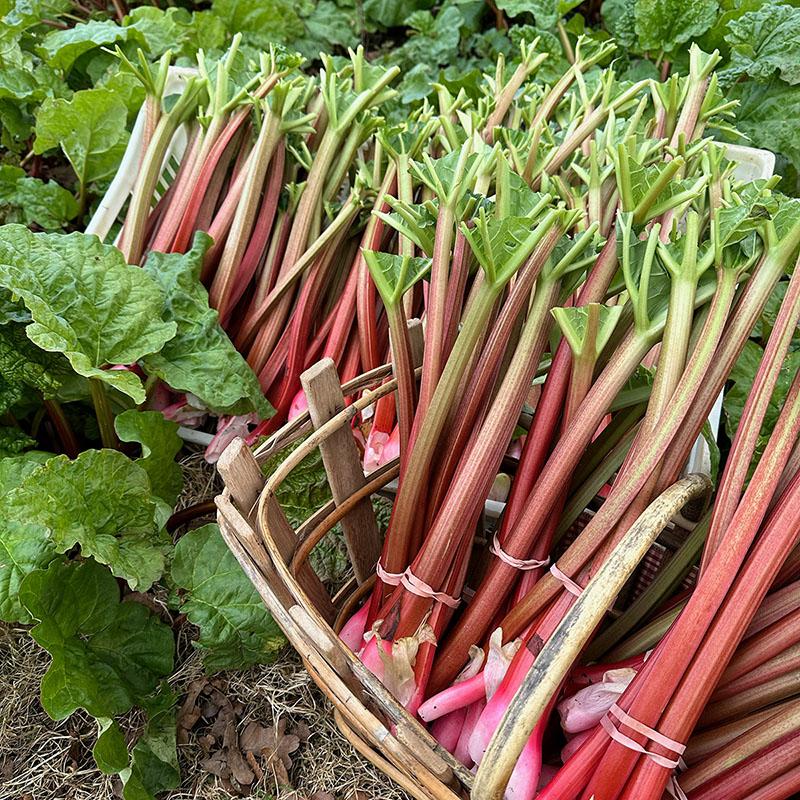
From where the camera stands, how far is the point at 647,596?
97 centimetres

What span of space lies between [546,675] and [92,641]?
0.74 metres

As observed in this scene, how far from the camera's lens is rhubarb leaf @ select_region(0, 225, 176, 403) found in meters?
1.13

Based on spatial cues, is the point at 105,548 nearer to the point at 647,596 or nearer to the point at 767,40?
the point at 647,596

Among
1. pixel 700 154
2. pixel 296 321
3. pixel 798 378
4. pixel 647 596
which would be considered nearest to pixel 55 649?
pixel 296 321

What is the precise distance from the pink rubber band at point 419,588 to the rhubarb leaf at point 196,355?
42 centimetres

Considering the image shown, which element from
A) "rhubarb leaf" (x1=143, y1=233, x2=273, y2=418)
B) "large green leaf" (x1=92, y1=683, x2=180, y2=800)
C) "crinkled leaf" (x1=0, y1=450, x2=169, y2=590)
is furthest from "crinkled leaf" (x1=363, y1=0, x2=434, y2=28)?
"large green leaf" (x1=92, y1=683, x2=180, y2=800)

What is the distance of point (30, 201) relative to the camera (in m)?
1.60

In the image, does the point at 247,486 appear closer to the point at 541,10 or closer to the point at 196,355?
the point at 196,355

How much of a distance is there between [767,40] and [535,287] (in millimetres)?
1169

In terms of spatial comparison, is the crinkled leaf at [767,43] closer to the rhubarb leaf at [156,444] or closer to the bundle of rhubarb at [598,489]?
the bundle of rhubarb at [598,489]

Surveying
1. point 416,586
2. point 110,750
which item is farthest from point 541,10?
point 110,750

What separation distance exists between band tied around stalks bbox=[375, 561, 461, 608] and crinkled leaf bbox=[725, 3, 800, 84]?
1.36 m

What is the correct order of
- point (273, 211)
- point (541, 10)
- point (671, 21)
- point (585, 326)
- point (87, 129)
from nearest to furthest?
point (585, 326), point (273, 211), point (87, 129), point (671, 21), point (541, 10)

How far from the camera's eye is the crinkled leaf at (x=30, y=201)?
1.60 meters
